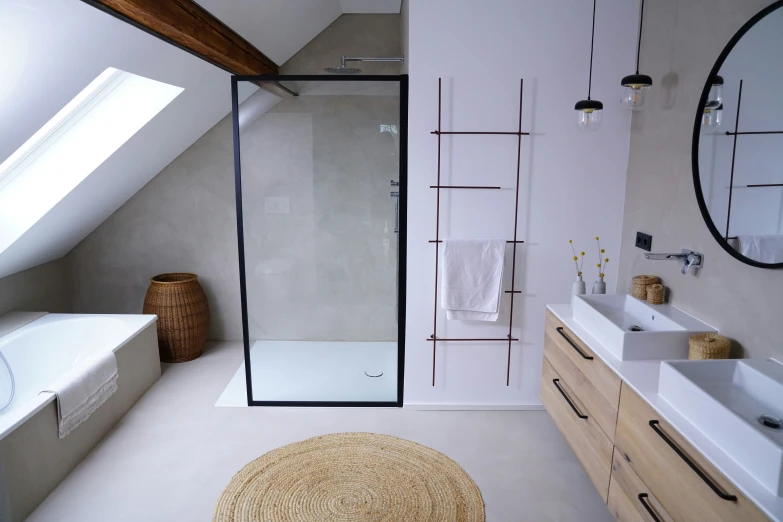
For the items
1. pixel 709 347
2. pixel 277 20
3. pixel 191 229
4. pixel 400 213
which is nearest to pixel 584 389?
pixel 709 347

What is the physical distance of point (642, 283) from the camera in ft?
8.43

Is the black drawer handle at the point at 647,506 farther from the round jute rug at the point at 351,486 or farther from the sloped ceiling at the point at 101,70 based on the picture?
the sloped ceiling at the point at 101,70

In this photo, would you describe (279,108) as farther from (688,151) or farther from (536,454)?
(536,454)

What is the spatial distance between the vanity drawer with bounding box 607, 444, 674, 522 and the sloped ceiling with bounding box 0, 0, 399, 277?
95.4 inches

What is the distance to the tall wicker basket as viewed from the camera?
384 cm

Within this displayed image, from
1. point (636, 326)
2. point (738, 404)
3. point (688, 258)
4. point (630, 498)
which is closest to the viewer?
point (738, 404)

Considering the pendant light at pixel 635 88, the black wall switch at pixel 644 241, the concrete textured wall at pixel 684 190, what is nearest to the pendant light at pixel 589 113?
the pendant light at pixel 635 88

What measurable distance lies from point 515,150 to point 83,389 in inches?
98.9

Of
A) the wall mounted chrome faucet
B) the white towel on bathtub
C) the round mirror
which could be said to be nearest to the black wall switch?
the wall mounted chrome faucet

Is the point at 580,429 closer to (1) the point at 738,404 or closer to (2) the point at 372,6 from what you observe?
(1) the point at 738,404

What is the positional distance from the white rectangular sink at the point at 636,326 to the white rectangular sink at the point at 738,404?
0.80 ft

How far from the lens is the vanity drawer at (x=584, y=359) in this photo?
201 cm

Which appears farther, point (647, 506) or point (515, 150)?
point (515, 150)

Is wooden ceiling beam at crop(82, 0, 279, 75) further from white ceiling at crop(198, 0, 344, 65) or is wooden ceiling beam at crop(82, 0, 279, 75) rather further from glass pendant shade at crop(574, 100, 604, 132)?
glass pendant shade at crop(574, 100, 604, 132)
